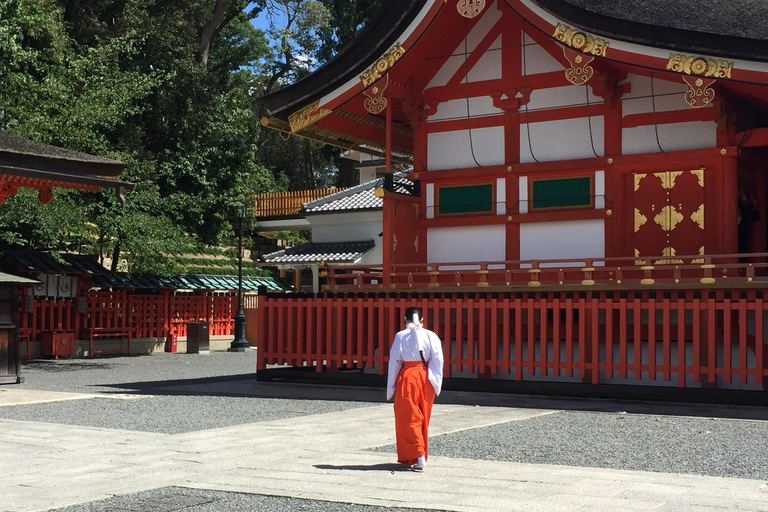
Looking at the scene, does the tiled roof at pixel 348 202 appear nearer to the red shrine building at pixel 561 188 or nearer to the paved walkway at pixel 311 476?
the red shrine building at pixel 561 188

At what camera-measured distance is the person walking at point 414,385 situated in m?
8.51

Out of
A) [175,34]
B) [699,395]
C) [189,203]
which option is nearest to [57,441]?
[699,395]

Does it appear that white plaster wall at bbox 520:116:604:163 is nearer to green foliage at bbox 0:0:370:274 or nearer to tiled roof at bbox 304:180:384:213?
green foliage at bbox 0:0:370:274

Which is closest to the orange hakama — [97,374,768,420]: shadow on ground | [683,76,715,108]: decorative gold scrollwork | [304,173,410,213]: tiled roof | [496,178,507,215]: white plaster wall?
[97,374,768,420]: shadow on ground

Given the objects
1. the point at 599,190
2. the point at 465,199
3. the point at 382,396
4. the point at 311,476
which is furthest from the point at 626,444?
the point at 465,199

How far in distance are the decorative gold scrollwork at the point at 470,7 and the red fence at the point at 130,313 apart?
47.2 ft

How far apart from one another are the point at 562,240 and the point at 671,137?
278 cm

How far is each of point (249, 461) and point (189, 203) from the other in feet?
71.3

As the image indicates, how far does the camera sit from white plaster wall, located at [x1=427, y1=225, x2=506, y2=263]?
1814cm

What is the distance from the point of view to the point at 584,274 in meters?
16.2

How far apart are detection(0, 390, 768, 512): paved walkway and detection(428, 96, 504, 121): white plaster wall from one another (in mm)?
8885

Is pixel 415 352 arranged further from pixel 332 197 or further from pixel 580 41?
pixel 332 197

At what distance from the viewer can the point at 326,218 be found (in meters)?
32.8

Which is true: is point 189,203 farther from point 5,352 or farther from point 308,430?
point 308,430
